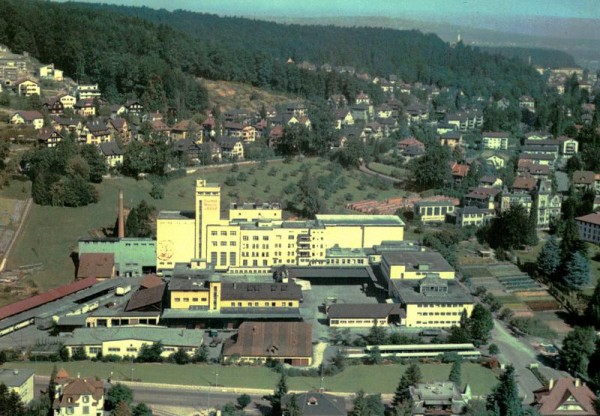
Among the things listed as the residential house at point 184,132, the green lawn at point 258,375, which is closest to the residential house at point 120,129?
the residential house at point 184,132

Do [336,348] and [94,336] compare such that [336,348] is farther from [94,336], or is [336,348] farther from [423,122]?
[423,122]

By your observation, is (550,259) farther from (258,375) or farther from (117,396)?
(117,396)

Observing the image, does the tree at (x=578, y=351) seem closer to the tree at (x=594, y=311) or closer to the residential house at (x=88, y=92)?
the tree at (x=594, y=311)

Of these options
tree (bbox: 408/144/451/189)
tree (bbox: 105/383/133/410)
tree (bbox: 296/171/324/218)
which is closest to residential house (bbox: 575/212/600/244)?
tree (bbox: 408/144/451/189)

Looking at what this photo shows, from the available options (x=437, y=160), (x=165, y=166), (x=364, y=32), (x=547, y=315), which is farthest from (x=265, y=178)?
(x=364, y=32)

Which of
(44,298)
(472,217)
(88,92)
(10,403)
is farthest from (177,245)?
(88,92)
